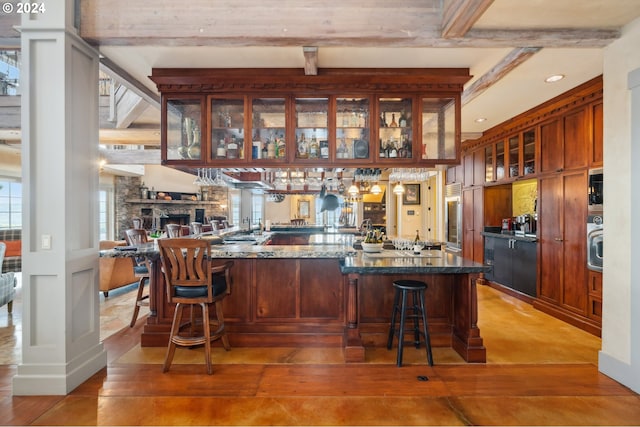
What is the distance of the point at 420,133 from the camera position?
3252 mm

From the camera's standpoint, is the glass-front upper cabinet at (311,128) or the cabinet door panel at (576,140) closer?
the glass-front upper cabinet at (311,128)

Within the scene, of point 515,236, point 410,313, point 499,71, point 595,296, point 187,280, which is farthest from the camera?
point 515,236

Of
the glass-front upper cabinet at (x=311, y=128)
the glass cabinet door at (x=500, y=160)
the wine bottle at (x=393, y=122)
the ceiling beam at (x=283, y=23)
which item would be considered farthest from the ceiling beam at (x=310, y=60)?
the glass cabinet door at (x=500, y=160)

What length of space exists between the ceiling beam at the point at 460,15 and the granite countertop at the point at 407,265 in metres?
1.88

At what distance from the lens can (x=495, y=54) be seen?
2893mm

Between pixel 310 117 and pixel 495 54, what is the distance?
187 cm

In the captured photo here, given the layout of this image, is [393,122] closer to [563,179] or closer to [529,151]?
[563,179]

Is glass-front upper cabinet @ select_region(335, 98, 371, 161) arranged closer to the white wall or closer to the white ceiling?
the white ceiling

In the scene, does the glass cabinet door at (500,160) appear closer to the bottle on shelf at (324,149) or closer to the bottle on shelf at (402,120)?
the bottle on shelf at (402,120)

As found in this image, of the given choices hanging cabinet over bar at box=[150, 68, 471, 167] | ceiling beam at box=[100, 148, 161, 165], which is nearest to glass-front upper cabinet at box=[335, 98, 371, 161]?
hanging cabinet over bar at box=[150, 68, 471, 167]

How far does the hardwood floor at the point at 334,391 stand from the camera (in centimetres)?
200

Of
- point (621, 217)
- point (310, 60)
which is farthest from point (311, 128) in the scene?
point (621, 217)

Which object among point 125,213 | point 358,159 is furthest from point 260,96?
point 125,213

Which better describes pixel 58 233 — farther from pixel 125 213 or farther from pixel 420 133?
pixel 125 213
